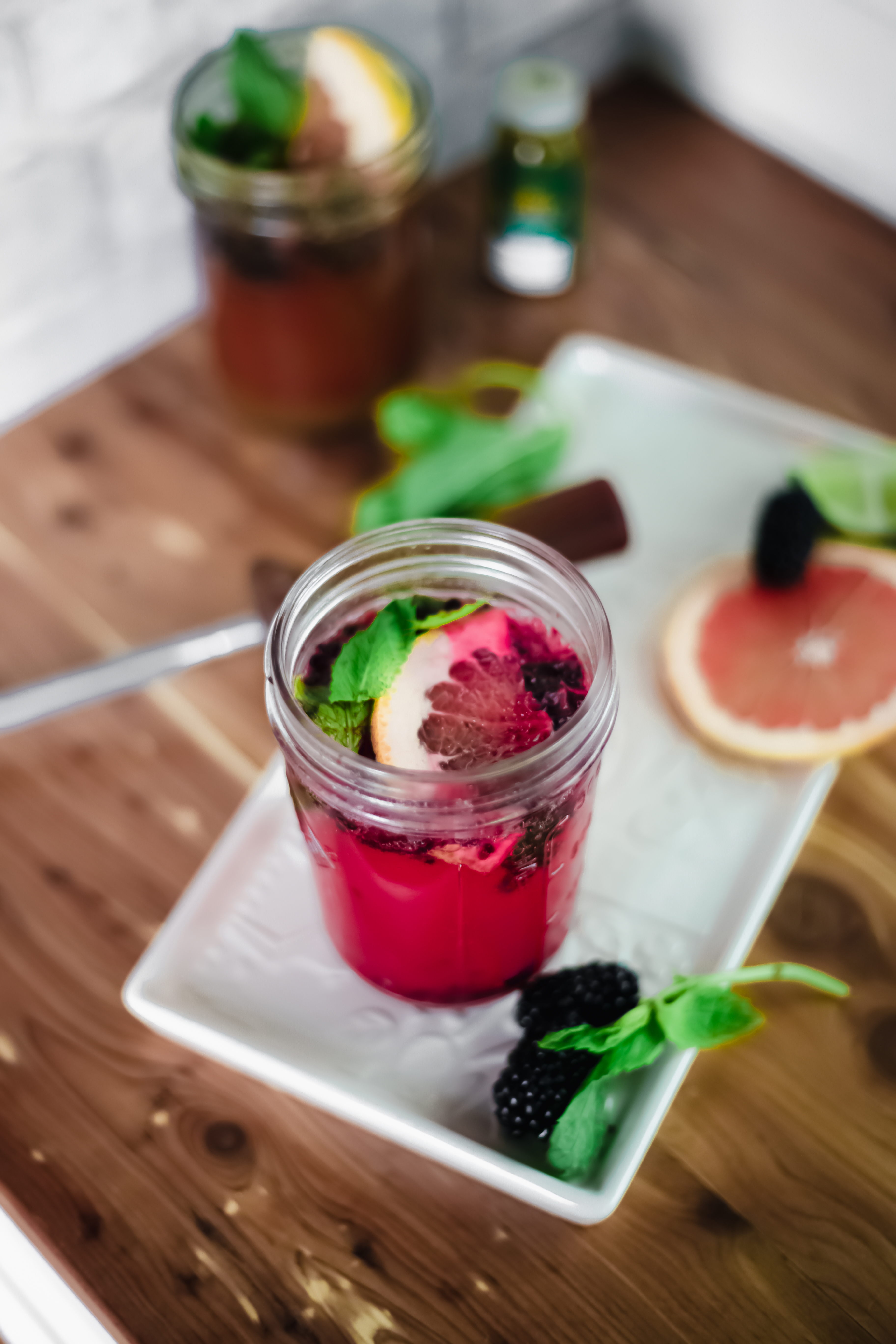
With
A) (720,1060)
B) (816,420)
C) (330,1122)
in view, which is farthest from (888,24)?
(330,1122)

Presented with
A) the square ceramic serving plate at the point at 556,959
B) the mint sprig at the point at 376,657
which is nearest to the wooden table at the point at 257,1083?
the square ceramic serving plate at the point at 556,959

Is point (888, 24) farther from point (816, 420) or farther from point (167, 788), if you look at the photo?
point (167, 788)

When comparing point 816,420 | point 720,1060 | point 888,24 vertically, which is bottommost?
point 720,1060

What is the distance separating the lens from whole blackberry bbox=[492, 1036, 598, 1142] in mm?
589

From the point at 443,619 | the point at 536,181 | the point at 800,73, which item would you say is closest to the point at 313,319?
the point at 536,181

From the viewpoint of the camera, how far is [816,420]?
913mm

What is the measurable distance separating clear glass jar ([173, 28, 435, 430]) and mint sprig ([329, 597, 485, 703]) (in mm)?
358

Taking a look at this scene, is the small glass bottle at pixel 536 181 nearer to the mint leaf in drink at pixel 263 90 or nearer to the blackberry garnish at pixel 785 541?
the mint leaf in drink at pixel 263 90

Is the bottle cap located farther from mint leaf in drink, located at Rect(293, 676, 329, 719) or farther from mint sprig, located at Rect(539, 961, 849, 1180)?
mint sprig, located at Rect(539, 961, 849, 1180)

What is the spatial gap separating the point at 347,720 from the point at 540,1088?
0.21 metres

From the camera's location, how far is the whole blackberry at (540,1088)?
0.59 meters

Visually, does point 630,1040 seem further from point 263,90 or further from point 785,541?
point 263,90

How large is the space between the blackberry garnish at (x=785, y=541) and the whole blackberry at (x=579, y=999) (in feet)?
1.01

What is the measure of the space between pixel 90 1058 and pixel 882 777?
525 millimetres
